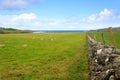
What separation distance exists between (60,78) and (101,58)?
197 inches

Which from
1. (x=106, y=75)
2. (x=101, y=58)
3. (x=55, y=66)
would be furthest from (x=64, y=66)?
(x=106, y=75)

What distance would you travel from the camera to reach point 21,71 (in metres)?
20.1

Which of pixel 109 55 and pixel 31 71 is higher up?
pixel 109 55

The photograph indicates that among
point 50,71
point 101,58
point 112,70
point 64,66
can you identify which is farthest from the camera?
point 64,66

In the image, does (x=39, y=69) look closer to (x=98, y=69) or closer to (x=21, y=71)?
(x=21, y=71)

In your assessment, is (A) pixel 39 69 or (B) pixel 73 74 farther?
(A) pixel 39 69

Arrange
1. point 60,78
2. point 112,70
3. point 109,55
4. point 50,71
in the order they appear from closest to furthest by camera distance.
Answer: point 112,70
point 109,55
point 60,78
point 50,71

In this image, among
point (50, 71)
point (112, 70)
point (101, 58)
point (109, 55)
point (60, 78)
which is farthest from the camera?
point (50, 71)

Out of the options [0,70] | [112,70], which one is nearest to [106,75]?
[112,70]

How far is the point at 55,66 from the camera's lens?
21.8m

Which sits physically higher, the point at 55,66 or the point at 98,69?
the point at 98,69

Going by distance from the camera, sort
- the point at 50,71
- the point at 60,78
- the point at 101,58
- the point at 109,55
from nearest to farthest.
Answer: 1. the point at 109,55
2. the point at 101,58
3. the point at 60,78
4. the point at 50,71

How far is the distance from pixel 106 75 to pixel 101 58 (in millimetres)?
2967

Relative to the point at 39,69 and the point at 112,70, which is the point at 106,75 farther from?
the point at 39,69
